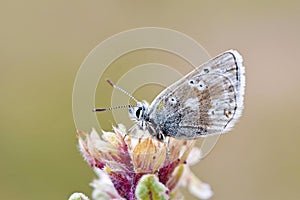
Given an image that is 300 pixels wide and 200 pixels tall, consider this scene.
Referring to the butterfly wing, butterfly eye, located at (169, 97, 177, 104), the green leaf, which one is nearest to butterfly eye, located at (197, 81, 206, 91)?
the butterfly wing

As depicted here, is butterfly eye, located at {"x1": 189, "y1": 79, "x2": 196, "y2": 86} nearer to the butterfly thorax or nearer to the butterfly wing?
the butterfly wing

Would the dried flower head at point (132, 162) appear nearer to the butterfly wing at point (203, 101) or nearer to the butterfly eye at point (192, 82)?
the butterfly wing at point (203, 101)

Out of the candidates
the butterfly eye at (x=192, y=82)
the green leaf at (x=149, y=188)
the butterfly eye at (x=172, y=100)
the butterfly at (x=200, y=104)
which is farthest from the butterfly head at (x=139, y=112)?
the green leaf at (x=149, y=188)

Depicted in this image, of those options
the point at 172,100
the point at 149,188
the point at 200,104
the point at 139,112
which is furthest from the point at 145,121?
the point at 149,188

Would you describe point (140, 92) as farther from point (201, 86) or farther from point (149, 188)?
point (149, 188)

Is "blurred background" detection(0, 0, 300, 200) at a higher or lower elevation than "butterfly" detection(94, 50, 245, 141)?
higher
